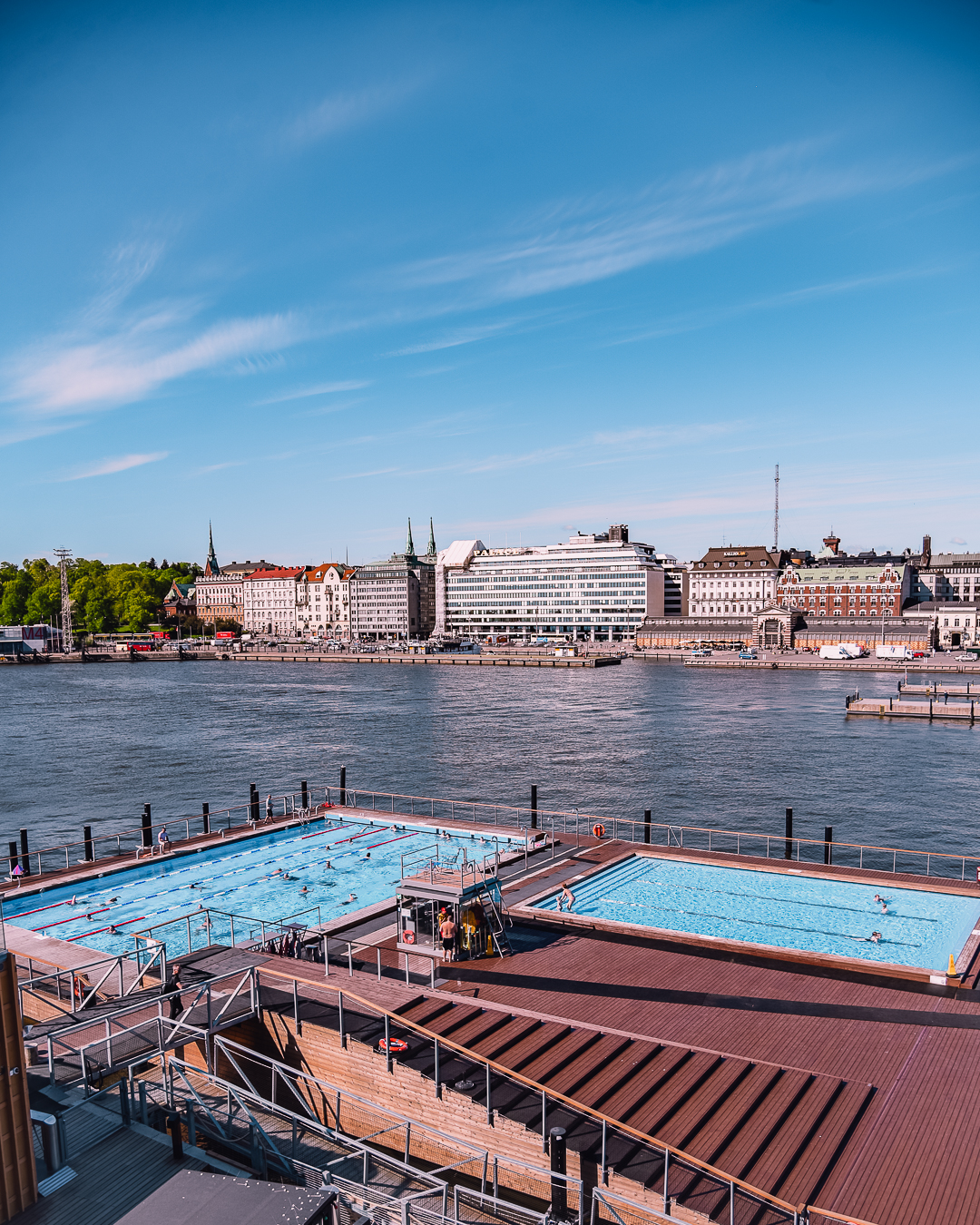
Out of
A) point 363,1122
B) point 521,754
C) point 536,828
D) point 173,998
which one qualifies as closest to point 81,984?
point 173,998

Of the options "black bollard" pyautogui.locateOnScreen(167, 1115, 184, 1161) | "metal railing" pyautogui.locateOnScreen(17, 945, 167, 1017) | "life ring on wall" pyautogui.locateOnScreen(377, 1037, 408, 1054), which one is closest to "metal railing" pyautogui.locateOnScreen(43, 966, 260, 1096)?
"metal railing" pyautogui.locateOnScreen(17, 945, 167, 1017)

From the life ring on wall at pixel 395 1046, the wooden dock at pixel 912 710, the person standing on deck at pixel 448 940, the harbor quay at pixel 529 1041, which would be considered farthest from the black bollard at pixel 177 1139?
the wooden dock at pixel 912 710

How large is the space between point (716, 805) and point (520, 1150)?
3430 cm

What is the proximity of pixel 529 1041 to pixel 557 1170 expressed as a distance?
14.6ft

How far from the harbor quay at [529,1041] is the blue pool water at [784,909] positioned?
99 millimetres

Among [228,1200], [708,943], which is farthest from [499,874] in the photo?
[228,1200]

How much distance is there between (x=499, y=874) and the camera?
84.3 feet

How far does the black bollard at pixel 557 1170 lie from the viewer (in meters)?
10.6

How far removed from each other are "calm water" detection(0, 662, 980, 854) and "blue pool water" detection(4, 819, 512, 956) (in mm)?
15233

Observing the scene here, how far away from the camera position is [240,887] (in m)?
26.2

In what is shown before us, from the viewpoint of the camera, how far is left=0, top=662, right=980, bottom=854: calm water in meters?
45.2

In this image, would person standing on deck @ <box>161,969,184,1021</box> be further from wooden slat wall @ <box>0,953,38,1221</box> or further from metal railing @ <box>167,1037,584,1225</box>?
wooden slat wall @ <box>0,953,38,1221</box>

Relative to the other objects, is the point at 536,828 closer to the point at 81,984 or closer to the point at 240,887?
the point at 240,887

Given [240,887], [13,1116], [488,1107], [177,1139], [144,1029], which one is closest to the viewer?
[13,1116]
